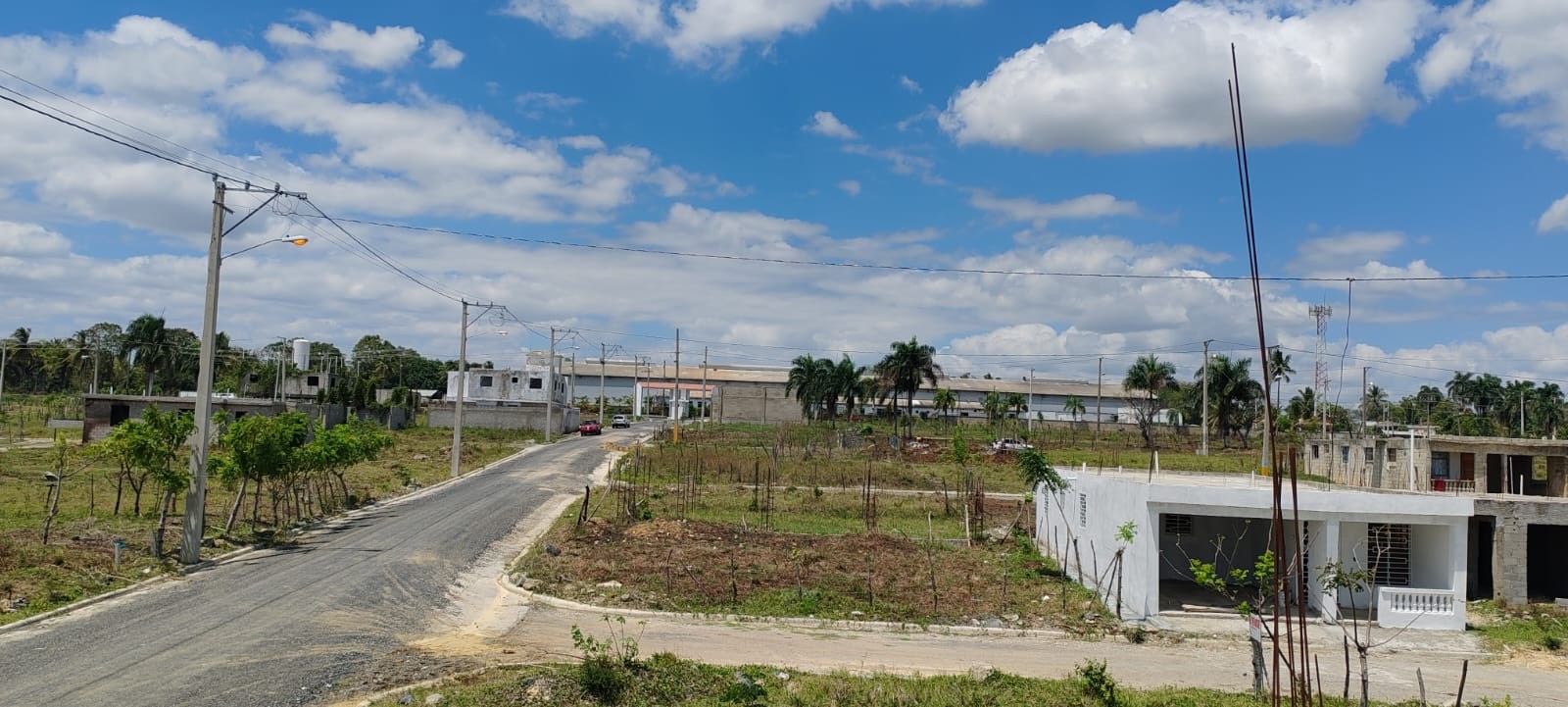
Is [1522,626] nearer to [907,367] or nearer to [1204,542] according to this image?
[1204,542]

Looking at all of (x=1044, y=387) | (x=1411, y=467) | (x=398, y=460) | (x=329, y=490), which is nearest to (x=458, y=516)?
(x=329, y=490)

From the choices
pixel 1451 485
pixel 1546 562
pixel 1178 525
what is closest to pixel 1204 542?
pixel 1178 525

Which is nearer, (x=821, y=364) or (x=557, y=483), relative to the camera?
(x=557, y=483)

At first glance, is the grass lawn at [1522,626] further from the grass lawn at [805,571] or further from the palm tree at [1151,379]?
the palm tree at [1151,379]

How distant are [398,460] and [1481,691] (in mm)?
47726

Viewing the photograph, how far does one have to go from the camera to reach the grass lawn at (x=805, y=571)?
21.0 meters

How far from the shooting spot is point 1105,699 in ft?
43.5

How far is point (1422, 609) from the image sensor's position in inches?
836

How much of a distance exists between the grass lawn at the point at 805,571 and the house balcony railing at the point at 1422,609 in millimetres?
6103

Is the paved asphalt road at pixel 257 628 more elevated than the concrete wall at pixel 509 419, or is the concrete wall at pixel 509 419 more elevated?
the concrete wall at pixel 509 419

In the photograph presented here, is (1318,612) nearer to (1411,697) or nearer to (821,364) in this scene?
(1411,697)

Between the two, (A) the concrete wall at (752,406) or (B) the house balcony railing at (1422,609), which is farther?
(A) the concrete wall at (752,406)

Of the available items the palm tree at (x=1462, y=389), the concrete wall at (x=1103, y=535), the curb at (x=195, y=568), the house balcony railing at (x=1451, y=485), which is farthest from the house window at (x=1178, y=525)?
the palm tree at (x=1462, y=389)

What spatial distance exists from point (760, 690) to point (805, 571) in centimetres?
1094
